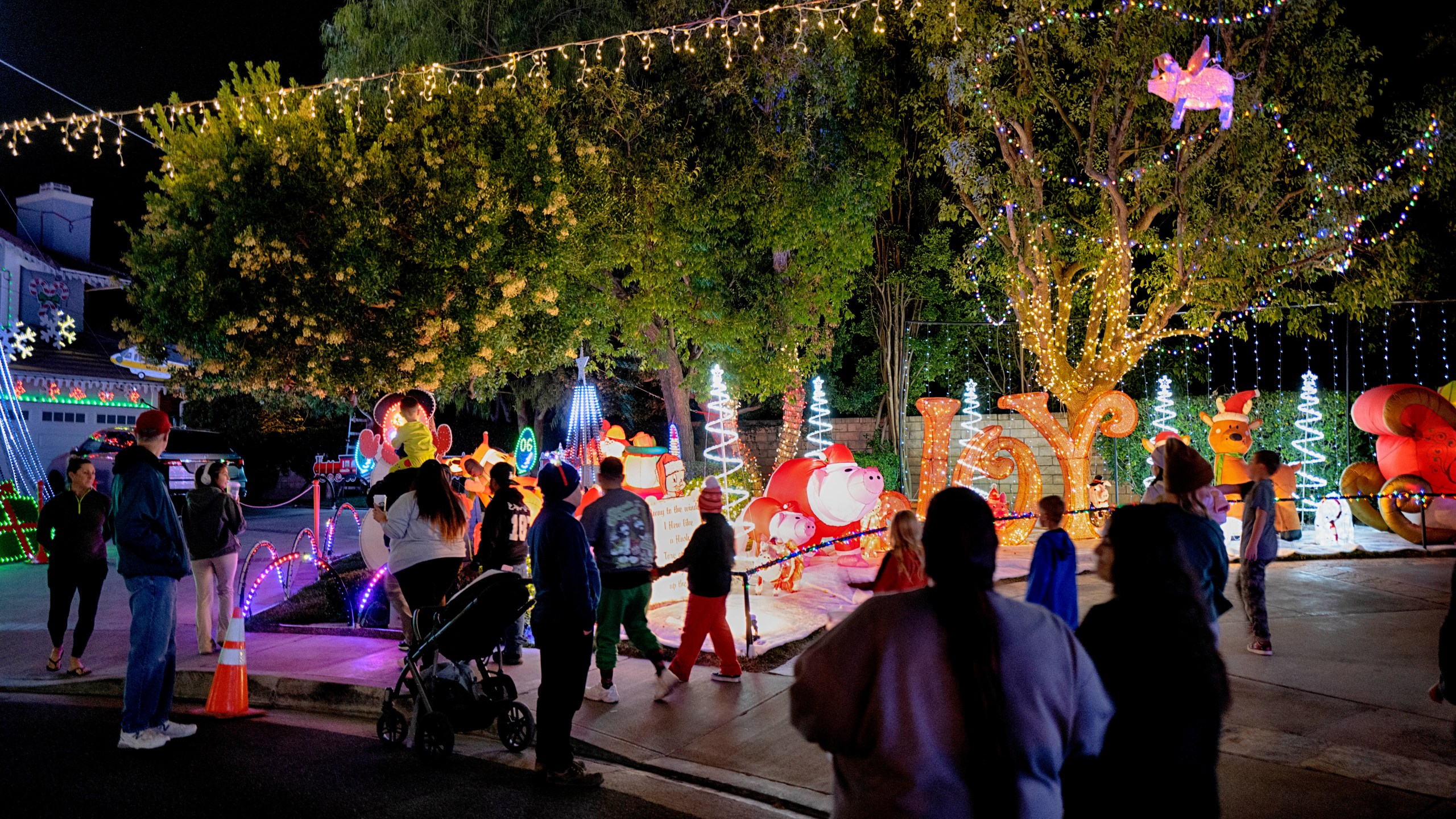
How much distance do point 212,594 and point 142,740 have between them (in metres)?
2.96

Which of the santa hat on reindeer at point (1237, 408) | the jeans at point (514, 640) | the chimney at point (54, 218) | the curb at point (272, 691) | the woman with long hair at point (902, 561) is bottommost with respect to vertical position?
the curb at point (272, 691)

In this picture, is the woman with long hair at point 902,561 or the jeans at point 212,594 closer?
the woman with long hair at point 902,561

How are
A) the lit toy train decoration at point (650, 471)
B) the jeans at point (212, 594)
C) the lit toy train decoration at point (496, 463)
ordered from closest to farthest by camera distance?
the jeans at point (212, 594) → the lit toy train decoration at point (496, 463) → the lit toy train decoration at point (650, 471)

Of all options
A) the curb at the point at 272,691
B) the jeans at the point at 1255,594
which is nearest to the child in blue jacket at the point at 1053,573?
the jeans at the point at 1255,594

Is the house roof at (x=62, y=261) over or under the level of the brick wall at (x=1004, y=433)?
over

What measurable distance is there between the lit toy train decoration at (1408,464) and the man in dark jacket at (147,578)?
1640 centimetres

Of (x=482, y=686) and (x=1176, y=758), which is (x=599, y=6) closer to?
(x=482, y=686)

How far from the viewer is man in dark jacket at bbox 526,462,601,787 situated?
17.4 ft

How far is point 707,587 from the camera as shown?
23.1 feet

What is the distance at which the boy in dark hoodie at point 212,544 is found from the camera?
331 inches

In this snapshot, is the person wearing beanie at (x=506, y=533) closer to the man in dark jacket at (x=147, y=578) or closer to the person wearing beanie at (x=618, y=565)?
the person wearing beanie at (x=618, y=565)

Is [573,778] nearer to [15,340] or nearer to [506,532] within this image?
[506,532]

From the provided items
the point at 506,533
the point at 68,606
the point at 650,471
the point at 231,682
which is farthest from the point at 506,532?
the point at 650,471

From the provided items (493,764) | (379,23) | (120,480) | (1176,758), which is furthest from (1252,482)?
(379,23)
